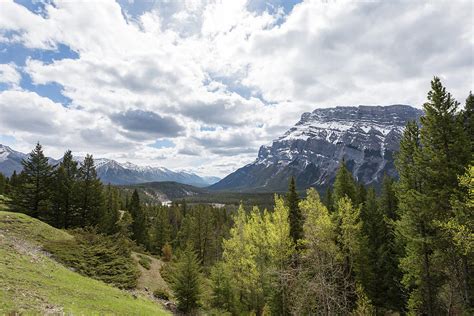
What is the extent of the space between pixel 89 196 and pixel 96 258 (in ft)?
75.9

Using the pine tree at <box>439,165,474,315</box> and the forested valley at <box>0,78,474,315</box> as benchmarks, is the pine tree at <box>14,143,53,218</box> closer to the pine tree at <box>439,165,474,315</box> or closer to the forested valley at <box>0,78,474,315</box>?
the forested valley at <box>0,78,474,315</box>

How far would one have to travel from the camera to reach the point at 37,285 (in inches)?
776

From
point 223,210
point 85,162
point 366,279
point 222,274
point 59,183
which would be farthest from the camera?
point 223,210

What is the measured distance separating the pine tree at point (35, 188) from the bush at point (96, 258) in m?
13.1

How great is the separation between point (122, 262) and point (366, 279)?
28.9m

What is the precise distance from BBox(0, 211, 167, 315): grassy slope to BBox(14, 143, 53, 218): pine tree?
1604 centimetres

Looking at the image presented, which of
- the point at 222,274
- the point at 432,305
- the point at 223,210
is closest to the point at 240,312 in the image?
the point at 222,274

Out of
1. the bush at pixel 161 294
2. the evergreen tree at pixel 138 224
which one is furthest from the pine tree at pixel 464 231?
the evergreen tree at pixel 138 224

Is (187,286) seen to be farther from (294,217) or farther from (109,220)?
(109,220)

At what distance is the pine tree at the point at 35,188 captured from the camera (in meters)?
48.9

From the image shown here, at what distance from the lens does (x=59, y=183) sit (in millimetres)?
52219

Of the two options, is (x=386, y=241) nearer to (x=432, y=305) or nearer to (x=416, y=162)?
(x=432, y=305)

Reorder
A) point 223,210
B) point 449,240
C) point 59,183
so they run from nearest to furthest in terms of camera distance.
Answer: point 449,240, point 59,183, point 223,210

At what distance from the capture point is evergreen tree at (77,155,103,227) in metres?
55.2
